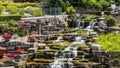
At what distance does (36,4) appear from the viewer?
218ft

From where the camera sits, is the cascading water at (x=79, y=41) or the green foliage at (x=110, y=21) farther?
the green foliage at (x=110, y=21)

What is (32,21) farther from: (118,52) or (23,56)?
(118,52)

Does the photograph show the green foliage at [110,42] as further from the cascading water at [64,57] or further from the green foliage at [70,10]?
the green foliage at [70,10]

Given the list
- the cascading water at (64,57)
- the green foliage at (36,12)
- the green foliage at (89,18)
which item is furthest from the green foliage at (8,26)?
the cascading water at (64,57)

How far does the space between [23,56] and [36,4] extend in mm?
23856

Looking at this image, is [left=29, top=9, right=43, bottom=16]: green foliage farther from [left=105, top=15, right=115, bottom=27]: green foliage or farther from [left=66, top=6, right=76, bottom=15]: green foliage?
[left=105, top=15, right=115, bottom=27]: green foliage

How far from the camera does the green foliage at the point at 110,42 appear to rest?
42981 millimetres

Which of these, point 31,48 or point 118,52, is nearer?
point 118,52

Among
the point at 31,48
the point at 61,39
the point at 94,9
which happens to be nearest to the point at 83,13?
the point at 94,9

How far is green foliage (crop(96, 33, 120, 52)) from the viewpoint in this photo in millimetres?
42981

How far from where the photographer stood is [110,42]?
149 feet

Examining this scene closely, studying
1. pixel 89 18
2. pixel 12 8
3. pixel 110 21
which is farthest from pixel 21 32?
pixel 12 8

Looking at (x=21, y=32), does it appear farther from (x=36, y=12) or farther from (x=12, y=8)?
(x=12, y=8)

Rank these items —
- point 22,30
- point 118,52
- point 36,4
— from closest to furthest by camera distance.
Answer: point 118,52 < point 22,30 < point 36,4
